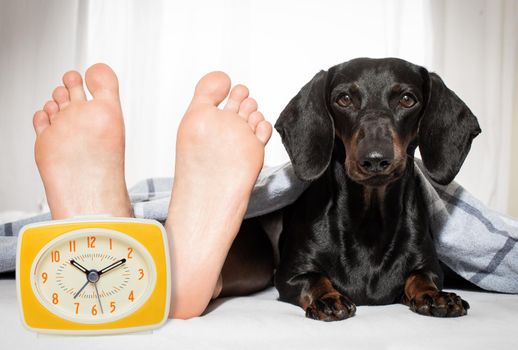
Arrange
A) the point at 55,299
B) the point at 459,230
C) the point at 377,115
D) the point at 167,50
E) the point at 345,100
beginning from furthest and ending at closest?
1. the point at 167,50
2. the point at 459,230
3. the point at 345,100
4. the point at 377,115
5. the point at 55,299

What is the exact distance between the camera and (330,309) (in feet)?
4.07

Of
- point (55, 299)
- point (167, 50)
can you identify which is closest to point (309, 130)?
point (55, 299)

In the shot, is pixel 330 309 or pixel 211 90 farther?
pixel 211 90

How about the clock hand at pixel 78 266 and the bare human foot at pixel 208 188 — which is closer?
the clock hand at pixel 78 266

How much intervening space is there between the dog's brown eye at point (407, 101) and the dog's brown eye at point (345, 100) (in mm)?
111

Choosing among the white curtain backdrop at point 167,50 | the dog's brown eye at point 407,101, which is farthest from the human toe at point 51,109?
the white curtain backdrop at point 167,50

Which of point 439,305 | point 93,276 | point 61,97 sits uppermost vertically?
point 61,97

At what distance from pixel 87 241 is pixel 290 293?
52 cm

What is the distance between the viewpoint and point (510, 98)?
3418 mm

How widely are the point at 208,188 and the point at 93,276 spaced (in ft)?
1.01

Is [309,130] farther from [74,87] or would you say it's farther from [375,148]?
[74,87]

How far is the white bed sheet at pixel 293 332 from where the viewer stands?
1.04 meters

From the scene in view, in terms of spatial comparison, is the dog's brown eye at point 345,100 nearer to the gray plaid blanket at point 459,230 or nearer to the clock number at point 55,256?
the gray plaid blanket at point 459,230

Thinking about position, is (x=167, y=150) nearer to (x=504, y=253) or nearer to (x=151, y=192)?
(x=151, y=192)
